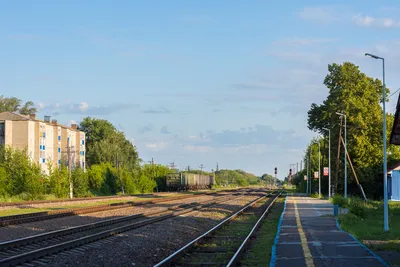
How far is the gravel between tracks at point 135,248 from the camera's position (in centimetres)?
1360

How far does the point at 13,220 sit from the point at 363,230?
1380 centimetres

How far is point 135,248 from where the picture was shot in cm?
1608

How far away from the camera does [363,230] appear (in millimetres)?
21422

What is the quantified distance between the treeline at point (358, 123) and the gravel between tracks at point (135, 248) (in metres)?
36.1

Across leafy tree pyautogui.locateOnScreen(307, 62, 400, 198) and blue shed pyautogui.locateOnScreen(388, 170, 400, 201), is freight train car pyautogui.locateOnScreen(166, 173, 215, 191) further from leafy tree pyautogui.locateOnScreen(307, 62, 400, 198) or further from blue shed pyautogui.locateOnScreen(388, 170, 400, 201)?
blue shed pyautogui.locateOnScreen(388, 170, 400, 201)

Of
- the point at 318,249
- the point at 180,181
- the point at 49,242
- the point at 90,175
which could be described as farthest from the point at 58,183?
the point at 318,249

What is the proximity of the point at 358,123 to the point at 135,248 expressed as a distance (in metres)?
45.5

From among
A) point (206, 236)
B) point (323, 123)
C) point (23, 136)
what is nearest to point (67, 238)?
point (206, 236)

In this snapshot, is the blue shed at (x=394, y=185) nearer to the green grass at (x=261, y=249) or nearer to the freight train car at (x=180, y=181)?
the freight train car at (x=180, y=181)

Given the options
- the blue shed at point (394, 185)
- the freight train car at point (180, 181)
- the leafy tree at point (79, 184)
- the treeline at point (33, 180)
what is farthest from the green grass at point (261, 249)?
the freight train car at point (180, 181)

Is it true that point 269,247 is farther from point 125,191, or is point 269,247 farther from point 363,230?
point 125,191

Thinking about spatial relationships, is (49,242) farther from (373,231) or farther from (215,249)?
(373,231)

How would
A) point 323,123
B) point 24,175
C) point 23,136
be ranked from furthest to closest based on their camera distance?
1. point 23,136
2. point 323,123
3. point 24,175

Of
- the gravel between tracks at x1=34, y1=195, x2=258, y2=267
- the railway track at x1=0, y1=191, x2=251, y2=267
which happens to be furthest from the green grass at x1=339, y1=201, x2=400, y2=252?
the railway track at x1=0, y1=191, x2=251, y2=267
